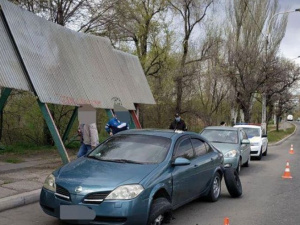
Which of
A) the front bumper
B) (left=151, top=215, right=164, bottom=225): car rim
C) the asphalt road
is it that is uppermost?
the front bumper

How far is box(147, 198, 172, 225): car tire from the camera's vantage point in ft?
16.1

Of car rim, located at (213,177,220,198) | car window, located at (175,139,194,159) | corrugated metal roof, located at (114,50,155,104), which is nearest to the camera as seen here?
car window, located at (175,139,194,159)

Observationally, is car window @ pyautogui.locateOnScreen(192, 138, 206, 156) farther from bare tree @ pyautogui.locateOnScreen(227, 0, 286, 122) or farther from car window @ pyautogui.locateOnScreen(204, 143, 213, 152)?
bare tree @ pyautogui.locateOnScreen(227, 0, 286, 122)

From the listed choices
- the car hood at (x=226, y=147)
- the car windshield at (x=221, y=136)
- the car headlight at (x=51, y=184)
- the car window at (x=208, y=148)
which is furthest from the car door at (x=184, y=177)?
the car windshield at (x=221, y=136)

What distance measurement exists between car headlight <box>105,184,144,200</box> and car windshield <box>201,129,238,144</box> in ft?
23.4

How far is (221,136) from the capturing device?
39.6 feet

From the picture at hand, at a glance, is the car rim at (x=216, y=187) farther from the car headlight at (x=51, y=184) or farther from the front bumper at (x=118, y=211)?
the car headlight at (x=51, y=184)

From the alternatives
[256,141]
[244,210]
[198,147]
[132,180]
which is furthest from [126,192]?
[256,141]

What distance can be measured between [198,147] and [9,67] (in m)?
5.08

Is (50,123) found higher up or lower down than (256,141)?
higher up

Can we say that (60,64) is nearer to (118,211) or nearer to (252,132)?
(118,211)

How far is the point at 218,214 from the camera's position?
6.53 meters

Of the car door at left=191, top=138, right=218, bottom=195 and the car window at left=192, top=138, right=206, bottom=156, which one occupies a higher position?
the car window at left=192, top=138, right=206, bottom=156

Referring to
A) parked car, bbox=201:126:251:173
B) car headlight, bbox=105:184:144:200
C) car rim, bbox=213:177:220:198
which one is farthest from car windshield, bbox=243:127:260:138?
car headlight, bbox=105:184:144:200
